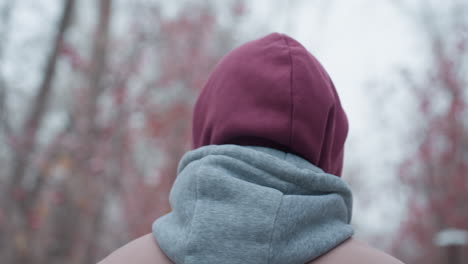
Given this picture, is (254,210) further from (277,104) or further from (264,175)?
(277,104)

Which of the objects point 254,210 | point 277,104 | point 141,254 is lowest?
point 141,254

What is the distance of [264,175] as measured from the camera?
3.48ft

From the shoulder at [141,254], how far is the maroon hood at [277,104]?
12.2 inches

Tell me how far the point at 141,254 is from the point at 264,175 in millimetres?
405

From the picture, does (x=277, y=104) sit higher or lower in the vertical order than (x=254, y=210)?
higher

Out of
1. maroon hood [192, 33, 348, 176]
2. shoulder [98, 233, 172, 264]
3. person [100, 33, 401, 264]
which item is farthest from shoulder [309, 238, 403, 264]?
shoulder [98, 233, 172, 264]

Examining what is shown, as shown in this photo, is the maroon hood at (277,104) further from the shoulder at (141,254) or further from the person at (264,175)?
the shoulder at (141,254)

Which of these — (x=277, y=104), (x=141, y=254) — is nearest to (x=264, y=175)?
(x=277, y=104)

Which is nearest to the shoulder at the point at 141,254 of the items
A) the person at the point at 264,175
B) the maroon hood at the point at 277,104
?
the person at the point at 264,175

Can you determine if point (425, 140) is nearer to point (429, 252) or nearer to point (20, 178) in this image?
point (429, 252)

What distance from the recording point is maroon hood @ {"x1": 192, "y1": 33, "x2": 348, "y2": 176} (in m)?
1.15

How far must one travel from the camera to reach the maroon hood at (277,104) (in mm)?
1147

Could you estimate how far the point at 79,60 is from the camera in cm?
618

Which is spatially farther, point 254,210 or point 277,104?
point 277,104
